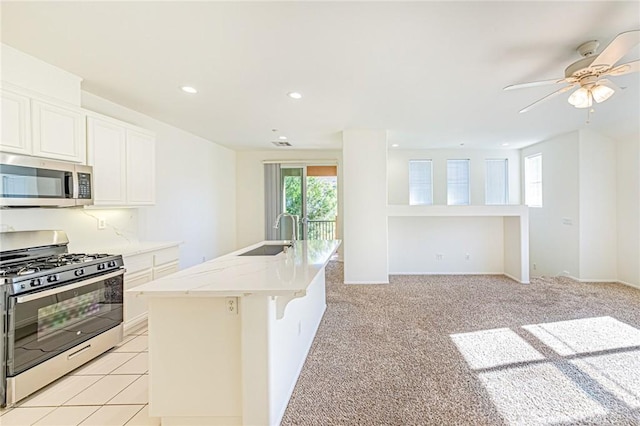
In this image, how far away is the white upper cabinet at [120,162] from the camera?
3.14 m

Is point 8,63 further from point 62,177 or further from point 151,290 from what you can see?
point 151,290

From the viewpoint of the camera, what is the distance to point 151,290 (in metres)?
1.71

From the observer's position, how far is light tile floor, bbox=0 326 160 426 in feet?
6.43

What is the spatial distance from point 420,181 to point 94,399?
22.3ft

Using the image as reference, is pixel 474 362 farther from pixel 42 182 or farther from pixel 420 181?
pixel 420 181

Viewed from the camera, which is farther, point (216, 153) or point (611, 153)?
point (216, 153)

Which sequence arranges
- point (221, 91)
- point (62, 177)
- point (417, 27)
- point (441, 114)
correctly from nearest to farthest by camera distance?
point (417, 27), point (62, 177), point (221, 91), point (441, 114)

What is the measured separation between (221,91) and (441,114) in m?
2.87

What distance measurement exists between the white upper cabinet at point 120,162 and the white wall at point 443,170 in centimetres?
513

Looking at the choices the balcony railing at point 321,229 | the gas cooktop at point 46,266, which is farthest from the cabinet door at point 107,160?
the balcony railing at point 321,229

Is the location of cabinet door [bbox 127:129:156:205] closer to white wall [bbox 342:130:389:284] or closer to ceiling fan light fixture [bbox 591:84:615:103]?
white wall [bbox 342:130:389:284]

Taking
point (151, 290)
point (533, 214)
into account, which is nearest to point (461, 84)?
point (151, 290)

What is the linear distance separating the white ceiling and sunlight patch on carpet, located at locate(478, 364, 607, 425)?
8.19ft

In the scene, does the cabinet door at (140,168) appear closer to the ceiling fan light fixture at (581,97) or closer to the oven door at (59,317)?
the oven door at (59,317)
